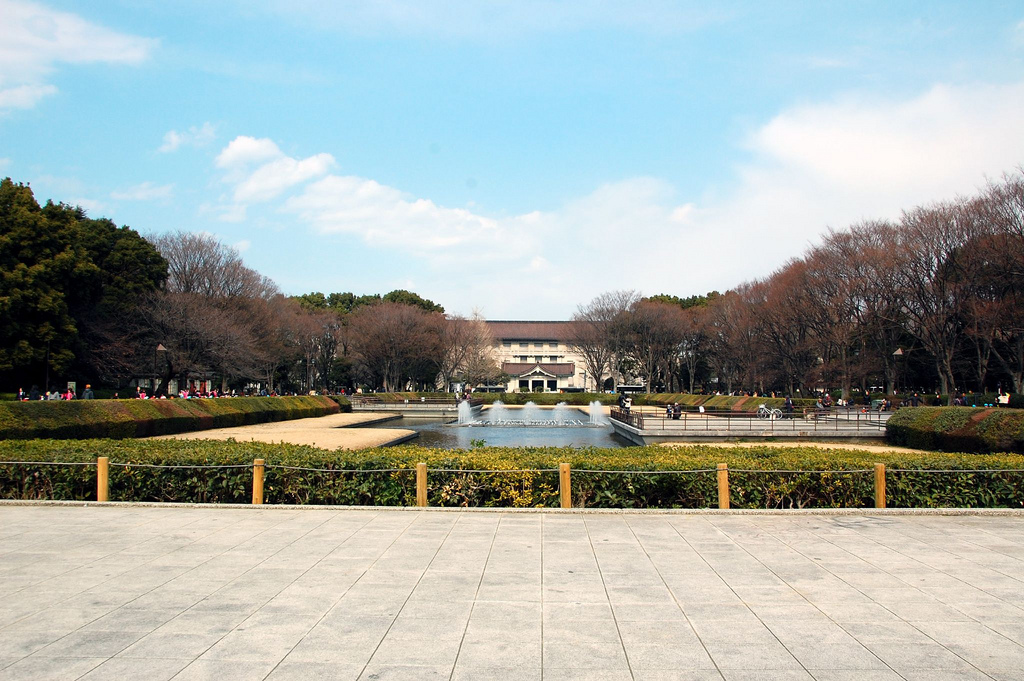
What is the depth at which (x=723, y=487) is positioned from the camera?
1215cm

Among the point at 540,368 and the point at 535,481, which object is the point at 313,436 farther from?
the point at 540,368

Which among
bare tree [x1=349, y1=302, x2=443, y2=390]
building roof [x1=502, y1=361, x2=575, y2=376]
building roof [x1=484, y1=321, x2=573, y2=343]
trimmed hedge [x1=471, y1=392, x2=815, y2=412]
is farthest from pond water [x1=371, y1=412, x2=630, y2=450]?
building roof [x1=484, y1=321, x2=573, y2=343]

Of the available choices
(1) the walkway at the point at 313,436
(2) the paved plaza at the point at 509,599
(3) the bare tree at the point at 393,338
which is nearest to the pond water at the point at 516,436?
(1) the walkway at the point at 313,436

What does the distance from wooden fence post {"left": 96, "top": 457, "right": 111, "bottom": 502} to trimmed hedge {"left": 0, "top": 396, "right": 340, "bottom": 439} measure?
11.7 metres

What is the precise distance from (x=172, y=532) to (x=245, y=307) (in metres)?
51.5

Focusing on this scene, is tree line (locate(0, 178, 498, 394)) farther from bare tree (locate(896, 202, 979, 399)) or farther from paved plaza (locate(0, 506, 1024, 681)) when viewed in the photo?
bare tree (locate(896, 202, 979, 399))

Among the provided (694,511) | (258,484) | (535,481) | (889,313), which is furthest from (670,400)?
(258,484)

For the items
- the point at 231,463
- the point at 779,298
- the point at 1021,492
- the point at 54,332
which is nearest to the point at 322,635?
the point at 231,463

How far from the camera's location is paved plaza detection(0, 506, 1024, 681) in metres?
5.41

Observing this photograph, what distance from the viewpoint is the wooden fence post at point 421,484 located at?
1215cm

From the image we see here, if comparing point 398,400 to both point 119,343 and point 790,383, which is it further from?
point 790,383

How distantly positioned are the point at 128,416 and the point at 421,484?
68.3 ft

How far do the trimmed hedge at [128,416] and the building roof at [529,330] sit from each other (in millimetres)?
67208

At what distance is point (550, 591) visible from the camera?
7.30 meters
